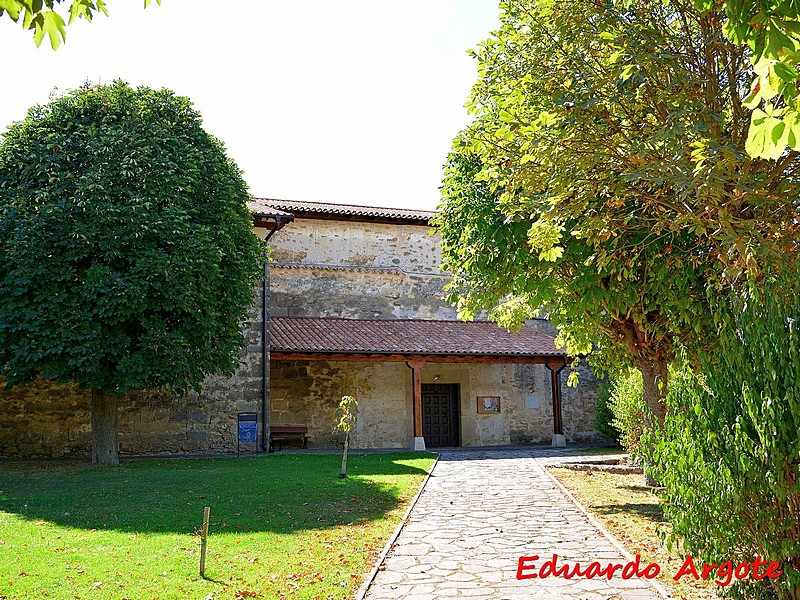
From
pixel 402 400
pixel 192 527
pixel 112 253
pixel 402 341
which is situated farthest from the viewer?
pixel 402 400

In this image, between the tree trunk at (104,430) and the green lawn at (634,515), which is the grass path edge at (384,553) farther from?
the tree trunk at (104,430)

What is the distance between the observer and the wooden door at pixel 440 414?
69.6 ft

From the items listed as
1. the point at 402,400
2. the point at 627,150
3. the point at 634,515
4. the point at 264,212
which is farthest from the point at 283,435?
the point at 627,150

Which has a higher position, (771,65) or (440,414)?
(771,65)

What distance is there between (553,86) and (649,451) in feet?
12.9

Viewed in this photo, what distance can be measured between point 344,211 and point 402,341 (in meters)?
4.74

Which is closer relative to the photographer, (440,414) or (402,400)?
(402,400)

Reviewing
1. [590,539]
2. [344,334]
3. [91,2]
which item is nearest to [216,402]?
[344,334]

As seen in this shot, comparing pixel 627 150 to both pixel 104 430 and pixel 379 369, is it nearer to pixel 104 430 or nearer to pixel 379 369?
pixel 104 430

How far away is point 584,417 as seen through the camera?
22781mm

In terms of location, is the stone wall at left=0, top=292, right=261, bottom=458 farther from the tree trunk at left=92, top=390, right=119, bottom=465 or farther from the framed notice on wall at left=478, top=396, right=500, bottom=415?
the framed notice on wall at left=478, top=396, right=500, bottom=415

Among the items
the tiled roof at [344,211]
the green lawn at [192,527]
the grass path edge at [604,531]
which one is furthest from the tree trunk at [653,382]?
the tiled roof at [344,211]

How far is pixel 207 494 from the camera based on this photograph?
35.0ft

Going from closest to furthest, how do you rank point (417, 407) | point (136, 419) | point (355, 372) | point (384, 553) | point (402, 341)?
1. point (384, 553)
2. point (136, 419)
3. point (417, 407)
4. point (402, 341)
5. point (355, 372)
